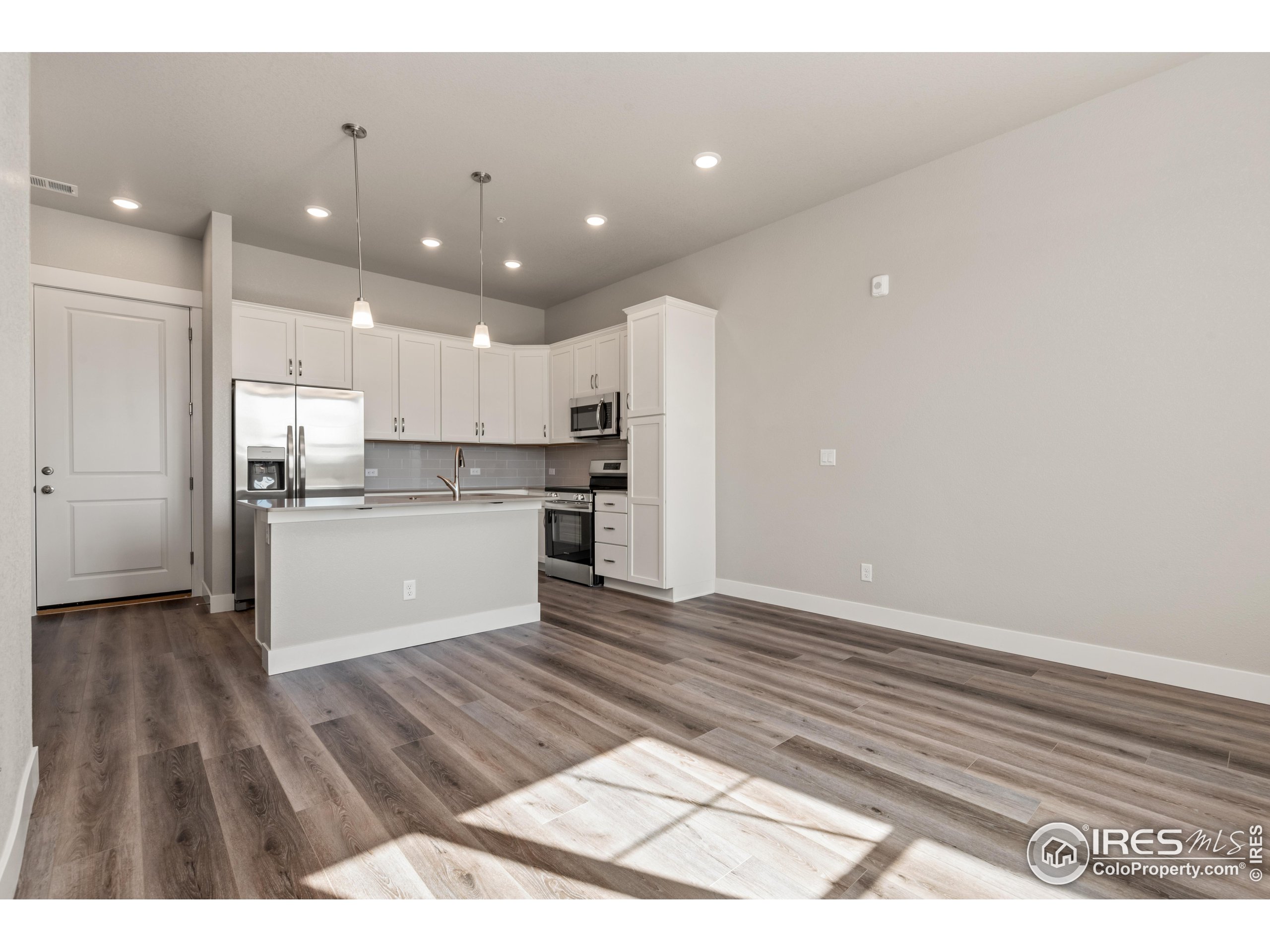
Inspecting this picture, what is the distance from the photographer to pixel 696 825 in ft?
5.82

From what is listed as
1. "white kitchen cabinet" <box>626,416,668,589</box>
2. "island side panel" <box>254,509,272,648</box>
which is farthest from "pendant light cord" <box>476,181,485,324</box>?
"island side panel" <box>254,509,272,648</box>

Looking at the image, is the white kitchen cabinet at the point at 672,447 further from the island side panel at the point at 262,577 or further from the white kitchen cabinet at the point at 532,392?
the island side panel at the point at 262,577

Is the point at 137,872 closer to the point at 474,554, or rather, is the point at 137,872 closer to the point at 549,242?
the point at 474,554

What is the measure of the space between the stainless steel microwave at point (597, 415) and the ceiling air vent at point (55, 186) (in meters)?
3.95

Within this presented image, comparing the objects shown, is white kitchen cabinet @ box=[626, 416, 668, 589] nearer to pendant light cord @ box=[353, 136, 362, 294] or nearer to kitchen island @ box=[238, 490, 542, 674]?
kitchen island @ box=[238, 490, 542, 674]

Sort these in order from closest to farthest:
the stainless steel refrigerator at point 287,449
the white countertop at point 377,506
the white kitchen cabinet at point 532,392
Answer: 1. the white countertop at point 377,506
2. the stainless steel refrigerator at point 287,449
3. the white kitchen cabinet at point 532,392

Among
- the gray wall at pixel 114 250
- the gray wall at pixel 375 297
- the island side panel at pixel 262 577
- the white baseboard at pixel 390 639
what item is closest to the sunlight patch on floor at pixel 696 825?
the white baseboard at pixel 390 639

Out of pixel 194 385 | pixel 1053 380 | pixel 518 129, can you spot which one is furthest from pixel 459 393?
pixel 1053 380

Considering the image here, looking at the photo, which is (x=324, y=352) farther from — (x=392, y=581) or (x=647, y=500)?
(x=647, y=500)

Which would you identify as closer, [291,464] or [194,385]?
[291,464]

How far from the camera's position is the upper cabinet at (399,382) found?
540 cm

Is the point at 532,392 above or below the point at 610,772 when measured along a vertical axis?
above

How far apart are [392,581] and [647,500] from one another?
2.12m
